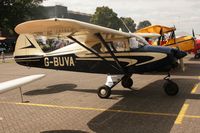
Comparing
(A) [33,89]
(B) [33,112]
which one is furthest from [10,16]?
(B) [33,112]

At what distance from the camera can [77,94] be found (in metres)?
11.0

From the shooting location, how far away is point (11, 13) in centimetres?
6234

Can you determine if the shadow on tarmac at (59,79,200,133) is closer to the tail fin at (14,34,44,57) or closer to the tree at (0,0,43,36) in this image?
the tail fin at (14,34,44,57)

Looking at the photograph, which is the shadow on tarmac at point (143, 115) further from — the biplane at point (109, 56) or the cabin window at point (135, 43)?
the cabin window at point (135, 43)

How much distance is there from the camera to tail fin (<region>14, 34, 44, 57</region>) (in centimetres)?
1213

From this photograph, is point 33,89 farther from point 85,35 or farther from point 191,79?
point 191,79

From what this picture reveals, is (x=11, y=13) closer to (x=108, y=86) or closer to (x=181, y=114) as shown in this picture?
(x=108, y=86)

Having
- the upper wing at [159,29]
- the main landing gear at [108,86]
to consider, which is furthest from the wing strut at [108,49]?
the upper wing at [159,29]

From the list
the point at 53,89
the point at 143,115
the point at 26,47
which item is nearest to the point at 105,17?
the point at 26,47

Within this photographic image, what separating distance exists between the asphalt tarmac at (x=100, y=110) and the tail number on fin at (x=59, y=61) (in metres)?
1.12

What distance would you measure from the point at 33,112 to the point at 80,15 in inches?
5373

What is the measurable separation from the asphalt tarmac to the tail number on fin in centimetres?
112

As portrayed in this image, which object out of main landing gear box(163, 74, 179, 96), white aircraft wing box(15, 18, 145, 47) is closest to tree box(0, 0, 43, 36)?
white aircraft wing box(15, 18, 145, 47)

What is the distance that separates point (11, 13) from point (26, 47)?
2110 inches
